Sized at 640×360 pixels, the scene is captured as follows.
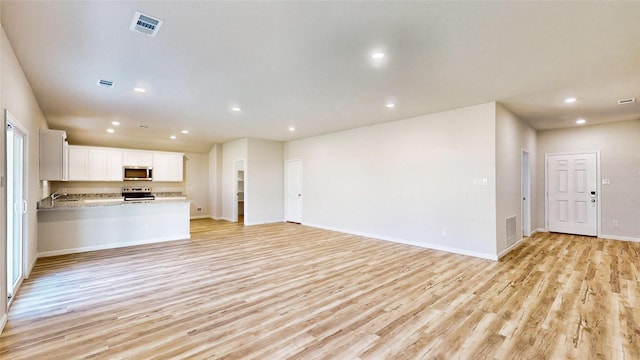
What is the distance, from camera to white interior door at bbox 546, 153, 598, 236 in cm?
651

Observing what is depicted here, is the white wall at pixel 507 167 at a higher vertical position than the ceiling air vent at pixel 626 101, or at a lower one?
lower

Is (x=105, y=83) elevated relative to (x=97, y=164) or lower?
elevated

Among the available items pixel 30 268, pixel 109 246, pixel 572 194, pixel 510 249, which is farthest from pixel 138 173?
pixel 572 194

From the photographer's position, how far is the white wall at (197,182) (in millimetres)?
9961

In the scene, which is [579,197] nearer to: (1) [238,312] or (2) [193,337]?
(1) [238,312]

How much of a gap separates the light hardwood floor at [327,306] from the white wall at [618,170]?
1.65 m

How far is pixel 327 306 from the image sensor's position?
9.73 feet

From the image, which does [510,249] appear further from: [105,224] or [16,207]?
[105,224]

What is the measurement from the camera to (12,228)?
134 inches

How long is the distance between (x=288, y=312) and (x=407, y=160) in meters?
4.12

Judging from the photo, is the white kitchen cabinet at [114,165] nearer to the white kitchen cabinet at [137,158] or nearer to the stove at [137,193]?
the white kitchen cabinet at [137,158]

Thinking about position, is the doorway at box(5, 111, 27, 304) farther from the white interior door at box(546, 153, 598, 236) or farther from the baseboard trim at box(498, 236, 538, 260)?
the white interior door at box(546, 153, 598, 236)

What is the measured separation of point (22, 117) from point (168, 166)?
5682 mm

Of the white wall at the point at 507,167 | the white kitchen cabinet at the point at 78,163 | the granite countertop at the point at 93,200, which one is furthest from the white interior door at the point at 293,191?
the white kitchen cabinet at the point at 78,163
